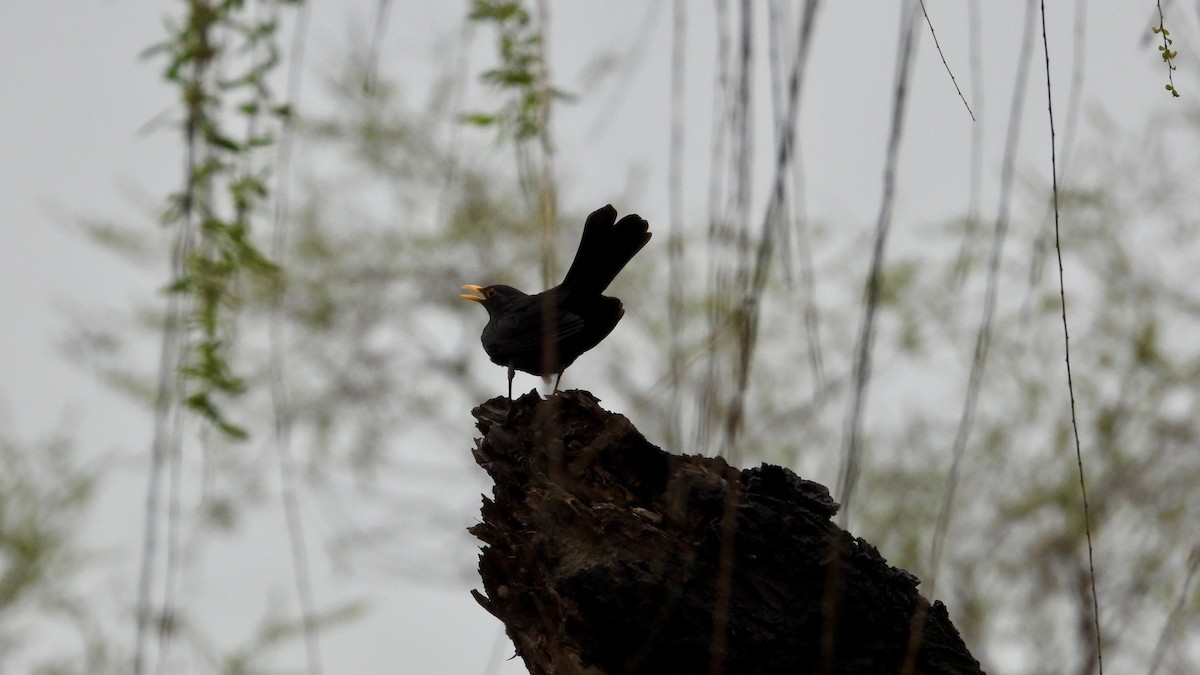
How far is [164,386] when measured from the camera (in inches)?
65.7

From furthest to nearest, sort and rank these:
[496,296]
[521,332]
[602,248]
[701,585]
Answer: [496,296]
[521,332]
[602,248]
[701,585]

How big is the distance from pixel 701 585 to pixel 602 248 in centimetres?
177

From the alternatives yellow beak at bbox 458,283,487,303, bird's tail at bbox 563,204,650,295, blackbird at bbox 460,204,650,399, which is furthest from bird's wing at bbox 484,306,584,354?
yellow beak at bbox 458,283,487,303

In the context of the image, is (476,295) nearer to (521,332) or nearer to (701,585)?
(521,332)

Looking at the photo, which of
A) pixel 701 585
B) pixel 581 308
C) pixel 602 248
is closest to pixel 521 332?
pixel 581 308

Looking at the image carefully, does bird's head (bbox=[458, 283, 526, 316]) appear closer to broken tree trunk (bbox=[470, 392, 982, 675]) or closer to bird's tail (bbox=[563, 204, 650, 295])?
bird's tail (bbox=[563, 204, 650, 295])

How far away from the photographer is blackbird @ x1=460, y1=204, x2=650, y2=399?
12.6ft

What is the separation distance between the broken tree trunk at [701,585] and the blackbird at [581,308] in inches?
50.7

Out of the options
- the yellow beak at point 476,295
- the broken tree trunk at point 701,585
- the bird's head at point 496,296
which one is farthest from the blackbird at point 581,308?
the broken tree trunk at point 701,585

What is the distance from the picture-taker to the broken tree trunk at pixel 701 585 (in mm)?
2262

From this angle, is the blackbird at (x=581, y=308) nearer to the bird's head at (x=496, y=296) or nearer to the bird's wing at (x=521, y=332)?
the bird's wing at (x=521, y=332)

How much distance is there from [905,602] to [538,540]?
2.38 ft

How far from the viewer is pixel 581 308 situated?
396 centimetres

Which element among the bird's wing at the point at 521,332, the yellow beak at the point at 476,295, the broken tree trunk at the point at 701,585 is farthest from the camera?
the yellow beak at the point at 476,295
